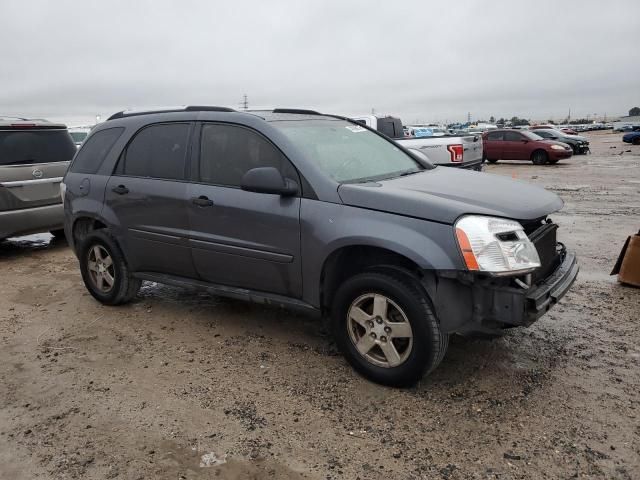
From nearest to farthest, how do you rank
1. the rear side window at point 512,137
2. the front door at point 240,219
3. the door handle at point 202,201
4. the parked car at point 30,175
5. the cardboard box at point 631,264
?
1. the front door at point 240,219
2. the door handle at point 202,201
3. the cardboard box at point 631,264
4. the parked car at point 30,175
5. the rear side window at point 512,137

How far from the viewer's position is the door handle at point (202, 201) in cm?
424

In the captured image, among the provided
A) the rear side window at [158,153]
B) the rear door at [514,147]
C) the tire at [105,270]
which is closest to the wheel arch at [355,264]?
the rear side window at [158,153]

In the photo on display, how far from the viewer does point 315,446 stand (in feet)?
9.77

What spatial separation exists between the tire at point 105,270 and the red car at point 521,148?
70.6 feet

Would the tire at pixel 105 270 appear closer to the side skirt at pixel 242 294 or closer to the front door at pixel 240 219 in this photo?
the side skirt at pixel 242 294

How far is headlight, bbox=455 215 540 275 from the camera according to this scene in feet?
10.3

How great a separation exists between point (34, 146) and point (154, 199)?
4.17 m

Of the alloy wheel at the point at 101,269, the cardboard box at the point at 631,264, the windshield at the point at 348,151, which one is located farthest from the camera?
the cardboard box at the point at 631,264

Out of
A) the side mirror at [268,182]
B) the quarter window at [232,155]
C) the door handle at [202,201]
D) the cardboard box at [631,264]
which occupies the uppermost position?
the quarter window at [232,155]

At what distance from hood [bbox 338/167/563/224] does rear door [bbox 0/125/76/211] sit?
548cm

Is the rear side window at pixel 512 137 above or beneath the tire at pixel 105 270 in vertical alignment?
above

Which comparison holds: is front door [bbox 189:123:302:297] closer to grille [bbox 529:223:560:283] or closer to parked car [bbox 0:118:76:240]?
grille [bbox 529:223:560:283]

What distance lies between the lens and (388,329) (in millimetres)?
3469

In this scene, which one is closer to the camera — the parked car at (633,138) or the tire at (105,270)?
the tire at (105,270)
